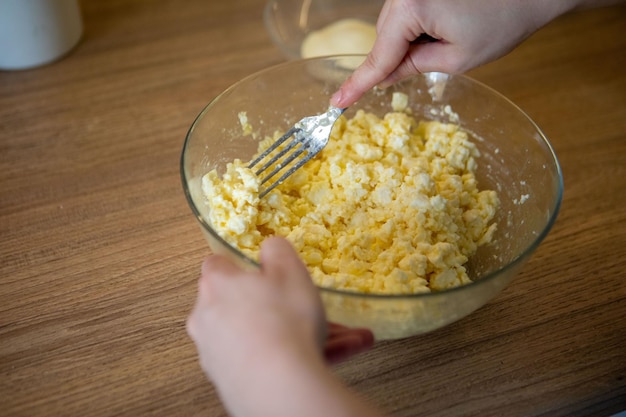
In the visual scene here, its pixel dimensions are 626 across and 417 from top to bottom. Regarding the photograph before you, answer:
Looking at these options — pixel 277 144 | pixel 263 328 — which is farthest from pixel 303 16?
pixel 263 328

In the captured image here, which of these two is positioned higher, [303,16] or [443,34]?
[443,34]

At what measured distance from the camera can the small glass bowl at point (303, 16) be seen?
1454 mm

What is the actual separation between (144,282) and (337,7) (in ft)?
3.13

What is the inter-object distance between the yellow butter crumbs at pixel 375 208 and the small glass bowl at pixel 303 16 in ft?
1.37

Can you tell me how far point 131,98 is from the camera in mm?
1356

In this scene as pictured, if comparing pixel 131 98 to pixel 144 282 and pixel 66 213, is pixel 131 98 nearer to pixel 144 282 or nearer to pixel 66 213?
pixel 66 213

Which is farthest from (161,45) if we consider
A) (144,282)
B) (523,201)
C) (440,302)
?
(440,302)

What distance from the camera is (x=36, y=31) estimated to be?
1.36 metres

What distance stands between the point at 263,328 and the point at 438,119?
0.68 metres

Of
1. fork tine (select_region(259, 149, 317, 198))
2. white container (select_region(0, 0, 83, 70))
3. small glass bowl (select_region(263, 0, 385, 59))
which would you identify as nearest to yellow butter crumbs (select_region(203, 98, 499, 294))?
fork tine (select_region(259, 149, 317, 198))

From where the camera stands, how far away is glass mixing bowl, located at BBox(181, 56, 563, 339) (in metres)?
0.83

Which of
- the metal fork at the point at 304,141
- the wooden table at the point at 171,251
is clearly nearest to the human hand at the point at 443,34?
the metal fork at the point at 304,141

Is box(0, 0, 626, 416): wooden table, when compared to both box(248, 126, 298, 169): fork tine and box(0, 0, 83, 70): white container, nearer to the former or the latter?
box(0, 0, 83, 70): white container

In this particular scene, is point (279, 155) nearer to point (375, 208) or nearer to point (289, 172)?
point (289, 172)
